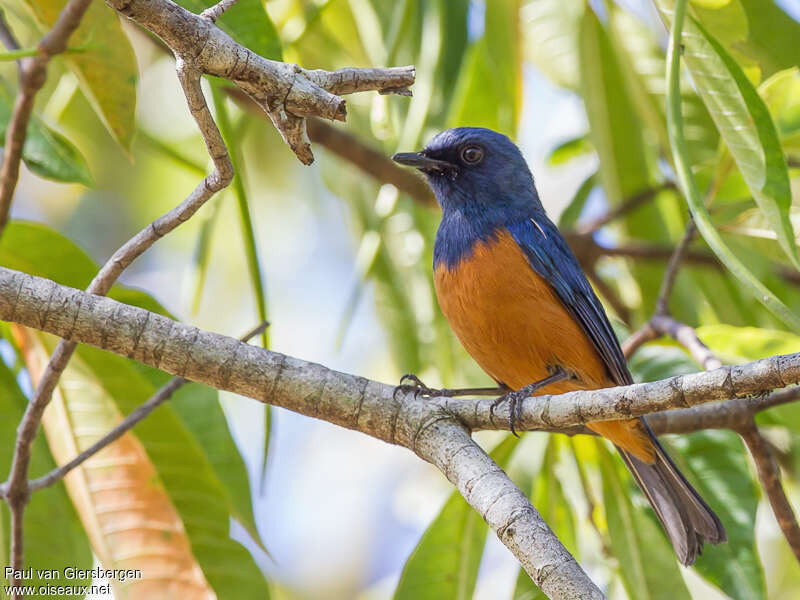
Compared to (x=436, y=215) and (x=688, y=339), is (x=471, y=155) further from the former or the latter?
(x=688, y=339)

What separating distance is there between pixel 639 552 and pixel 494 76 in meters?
2.37

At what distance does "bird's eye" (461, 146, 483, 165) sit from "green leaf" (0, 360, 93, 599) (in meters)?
2.20

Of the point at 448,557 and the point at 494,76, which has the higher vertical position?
the point at 494,76

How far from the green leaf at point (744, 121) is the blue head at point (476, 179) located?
1.35m

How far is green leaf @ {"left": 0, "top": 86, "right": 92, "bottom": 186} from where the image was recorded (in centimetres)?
326

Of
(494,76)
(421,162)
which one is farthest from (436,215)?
(421,162)

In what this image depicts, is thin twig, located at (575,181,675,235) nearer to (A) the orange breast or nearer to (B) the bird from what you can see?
(B) the bird

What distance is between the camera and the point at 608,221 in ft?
16.7

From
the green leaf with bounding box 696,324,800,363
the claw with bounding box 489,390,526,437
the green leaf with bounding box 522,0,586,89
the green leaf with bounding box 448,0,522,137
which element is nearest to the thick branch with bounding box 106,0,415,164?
the claw with bounding box 489,390,526,437

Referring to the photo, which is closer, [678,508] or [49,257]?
[49,257]

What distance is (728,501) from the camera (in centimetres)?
369

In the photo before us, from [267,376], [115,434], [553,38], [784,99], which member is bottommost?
[267,376]

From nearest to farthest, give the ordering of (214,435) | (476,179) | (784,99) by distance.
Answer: (214,435)
(784,99)
(476,179)

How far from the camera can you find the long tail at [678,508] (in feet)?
11.5
